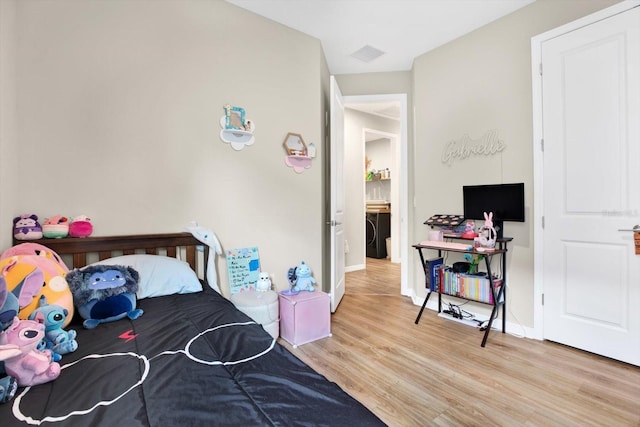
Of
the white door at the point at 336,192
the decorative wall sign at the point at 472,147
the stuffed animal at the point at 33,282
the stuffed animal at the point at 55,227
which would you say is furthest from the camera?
the white door at the point at 336,192

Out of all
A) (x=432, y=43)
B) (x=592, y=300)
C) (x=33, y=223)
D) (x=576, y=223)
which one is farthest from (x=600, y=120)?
(x=33, y=223)

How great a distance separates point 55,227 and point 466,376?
2612 millimetres

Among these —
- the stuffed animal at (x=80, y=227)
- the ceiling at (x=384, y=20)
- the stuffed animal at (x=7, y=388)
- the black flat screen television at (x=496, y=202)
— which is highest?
the ceiling at (x=384, y=20)

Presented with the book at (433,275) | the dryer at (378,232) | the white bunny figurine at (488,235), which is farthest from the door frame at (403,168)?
the dryer at (378,232)

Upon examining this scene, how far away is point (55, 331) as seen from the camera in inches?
43.4

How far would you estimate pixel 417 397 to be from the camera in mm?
1687

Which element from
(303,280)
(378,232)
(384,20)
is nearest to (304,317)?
(303,280)

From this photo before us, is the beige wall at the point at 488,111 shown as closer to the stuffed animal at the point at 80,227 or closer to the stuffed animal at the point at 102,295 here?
the stuffed animal at the point at 102,295

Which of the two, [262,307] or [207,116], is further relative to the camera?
[207,116]

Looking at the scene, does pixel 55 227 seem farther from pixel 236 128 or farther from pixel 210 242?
pixel 236 128

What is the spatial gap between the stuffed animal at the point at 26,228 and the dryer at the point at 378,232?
5.26 m

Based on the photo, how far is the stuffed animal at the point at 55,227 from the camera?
1.66 metres

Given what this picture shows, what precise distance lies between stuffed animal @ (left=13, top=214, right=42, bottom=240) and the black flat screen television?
3174 millimetres

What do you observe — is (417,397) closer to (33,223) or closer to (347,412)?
(347,412)
